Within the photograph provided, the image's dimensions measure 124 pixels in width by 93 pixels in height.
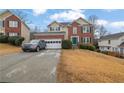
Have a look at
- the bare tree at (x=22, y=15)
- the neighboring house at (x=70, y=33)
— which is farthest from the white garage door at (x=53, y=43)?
the bare tree at (x=22, y=15)

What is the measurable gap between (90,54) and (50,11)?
302 cm

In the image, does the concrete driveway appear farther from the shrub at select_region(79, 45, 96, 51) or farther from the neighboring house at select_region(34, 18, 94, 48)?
the shrub at select_region(79, 45, 96, 51)

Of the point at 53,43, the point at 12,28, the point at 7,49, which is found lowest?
the point at 7,49

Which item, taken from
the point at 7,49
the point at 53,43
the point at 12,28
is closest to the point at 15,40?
the point at 7,49

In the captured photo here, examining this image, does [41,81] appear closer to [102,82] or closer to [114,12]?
[102,82]

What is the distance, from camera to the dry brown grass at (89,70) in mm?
9903

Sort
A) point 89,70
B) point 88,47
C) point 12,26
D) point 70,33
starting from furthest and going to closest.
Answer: point 70,33 → point 12,26 → point 88,47 → point 89,70

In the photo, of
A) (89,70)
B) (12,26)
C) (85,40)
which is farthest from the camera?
(12,26)

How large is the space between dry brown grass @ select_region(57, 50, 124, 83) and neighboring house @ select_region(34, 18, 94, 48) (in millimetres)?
727

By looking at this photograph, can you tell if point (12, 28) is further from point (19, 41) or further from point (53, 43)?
point (53, 43)

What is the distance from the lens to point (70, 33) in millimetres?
13727

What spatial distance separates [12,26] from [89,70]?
187 inches
